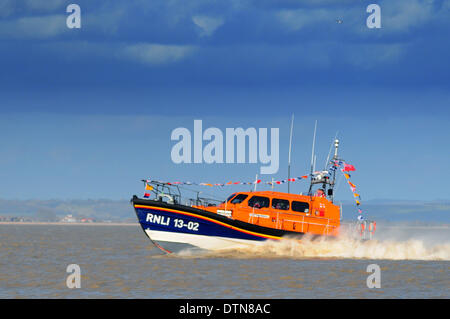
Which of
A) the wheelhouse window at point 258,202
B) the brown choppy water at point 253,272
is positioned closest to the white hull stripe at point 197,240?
the brown choppy water at point 253,272

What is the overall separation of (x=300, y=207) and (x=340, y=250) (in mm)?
2486

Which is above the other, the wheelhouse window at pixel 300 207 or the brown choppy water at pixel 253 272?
the wheelhouse window at pixel 300 207

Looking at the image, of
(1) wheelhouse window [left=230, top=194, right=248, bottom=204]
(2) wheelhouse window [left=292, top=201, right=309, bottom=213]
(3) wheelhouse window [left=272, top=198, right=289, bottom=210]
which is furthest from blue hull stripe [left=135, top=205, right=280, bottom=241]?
(2) wheelhouse window [left=292, top=201, right=309, bottom=213]

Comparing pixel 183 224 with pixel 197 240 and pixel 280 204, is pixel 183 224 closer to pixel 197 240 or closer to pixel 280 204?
pixel 197 240

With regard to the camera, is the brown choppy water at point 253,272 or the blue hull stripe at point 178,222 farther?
the blue hull stripe at point 178,222

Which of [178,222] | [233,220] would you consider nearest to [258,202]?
[233,220]

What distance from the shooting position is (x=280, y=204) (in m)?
32.6

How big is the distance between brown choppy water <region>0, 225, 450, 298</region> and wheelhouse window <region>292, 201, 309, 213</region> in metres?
1.47

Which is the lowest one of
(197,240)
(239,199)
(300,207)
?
(197,240)

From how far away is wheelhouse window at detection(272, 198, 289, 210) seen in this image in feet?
107

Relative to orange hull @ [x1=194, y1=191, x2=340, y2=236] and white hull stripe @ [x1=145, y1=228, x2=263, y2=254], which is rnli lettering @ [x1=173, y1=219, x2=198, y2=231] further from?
orange hull @ [x1=194, y1=191, x2=340, y2=236]

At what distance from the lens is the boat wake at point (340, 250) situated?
3169 centimetres

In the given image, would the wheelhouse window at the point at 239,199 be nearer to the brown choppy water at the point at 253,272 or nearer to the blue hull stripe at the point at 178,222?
the blue hull stripe at the point at 178,222

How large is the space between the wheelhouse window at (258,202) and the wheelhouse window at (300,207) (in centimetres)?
114
